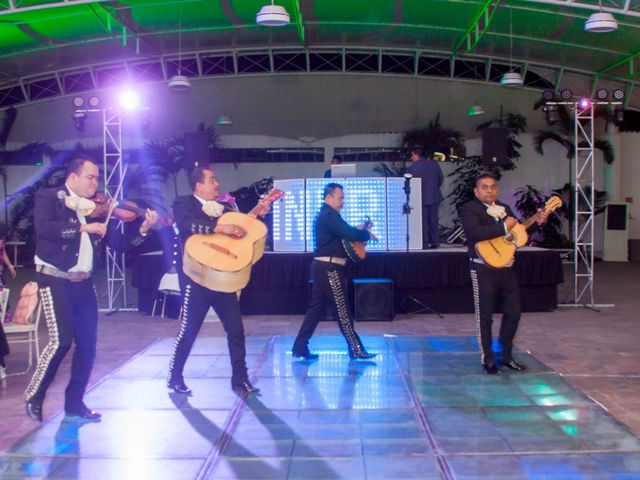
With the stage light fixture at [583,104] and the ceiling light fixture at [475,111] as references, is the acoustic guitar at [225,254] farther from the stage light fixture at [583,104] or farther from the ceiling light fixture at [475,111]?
the ceiling light fixture at [475,111]

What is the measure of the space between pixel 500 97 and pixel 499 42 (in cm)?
271

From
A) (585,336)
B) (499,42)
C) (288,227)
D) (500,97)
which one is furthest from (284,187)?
(500,97)

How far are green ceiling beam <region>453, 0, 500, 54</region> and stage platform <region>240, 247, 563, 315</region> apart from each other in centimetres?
642

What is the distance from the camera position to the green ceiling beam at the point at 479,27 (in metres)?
14.8

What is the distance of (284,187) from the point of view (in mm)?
10680

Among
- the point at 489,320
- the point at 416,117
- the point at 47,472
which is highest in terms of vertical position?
the point at 416,117

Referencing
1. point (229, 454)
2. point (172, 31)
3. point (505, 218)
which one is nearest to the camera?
point (229, 454)

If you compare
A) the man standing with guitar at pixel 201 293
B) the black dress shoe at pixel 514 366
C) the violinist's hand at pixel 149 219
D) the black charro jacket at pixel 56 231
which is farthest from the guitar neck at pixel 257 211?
the black dress shoe at pixel 514 366

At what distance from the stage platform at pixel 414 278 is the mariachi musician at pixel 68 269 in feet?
16.5

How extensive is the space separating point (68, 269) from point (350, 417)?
2.17 metres

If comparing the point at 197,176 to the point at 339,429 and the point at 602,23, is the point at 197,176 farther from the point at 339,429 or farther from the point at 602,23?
the point at 602,23

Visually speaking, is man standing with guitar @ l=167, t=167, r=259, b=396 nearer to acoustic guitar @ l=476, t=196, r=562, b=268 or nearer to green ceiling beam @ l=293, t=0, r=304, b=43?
acoustic guitar @ l=476, t=196, r=562, b=268

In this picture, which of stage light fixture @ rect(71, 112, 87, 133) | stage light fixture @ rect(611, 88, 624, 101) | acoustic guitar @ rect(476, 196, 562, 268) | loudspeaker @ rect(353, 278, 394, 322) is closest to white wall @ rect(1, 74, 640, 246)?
stage light fixture @ rect(71, 112, 87, 133)

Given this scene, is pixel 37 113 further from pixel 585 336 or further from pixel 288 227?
pixel 585 336
